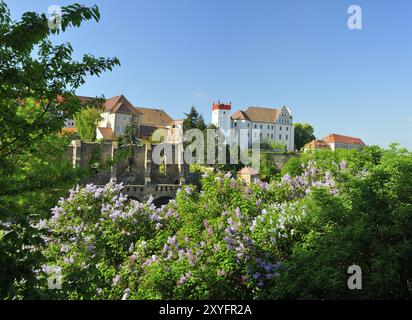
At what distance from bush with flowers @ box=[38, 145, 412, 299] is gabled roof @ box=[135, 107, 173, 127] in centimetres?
7993

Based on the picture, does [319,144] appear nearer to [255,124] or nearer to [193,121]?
[255,124]

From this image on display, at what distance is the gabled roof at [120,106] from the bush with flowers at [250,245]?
241ft

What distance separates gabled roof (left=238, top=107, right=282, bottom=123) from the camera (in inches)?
3858

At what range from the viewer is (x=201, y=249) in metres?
7.80

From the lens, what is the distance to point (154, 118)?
91062 millimetres

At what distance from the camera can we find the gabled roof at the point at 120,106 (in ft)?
268

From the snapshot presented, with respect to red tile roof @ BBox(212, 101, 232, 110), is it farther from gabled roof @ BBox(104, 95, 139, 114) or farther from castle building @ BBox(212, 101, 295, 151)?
gabled roof @ BBox(104, 95, 139, 114)

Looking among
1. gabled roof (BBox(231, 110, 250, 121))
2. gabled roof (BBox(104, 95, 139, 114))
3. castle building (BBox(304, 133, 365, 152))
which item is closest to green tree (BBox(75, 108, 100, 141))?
gabled roof (BBox(104, 95, 139, 114))

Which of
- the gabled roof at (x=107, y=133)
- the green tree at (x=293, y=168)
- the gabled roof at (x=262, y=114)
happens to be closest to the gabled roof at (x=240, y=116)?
the gabled roof at (x=262, y=114)

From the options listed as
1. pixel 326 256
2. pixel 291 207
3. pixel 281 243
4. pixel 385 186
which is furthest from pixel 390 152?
pixel 326 256

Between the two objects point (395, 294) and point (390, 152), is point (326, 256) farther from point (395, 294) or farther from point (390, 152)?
point (390, 152)

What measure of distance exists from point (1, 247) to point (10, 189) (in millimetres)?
1006

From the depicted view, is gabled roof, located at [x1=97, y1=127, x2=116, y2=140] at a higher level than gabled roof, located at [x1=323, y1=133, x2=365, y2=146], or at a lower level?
lower

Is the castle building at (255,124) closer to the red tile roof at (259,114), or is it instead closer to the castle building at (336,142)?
the red tile roof at (259,114)
